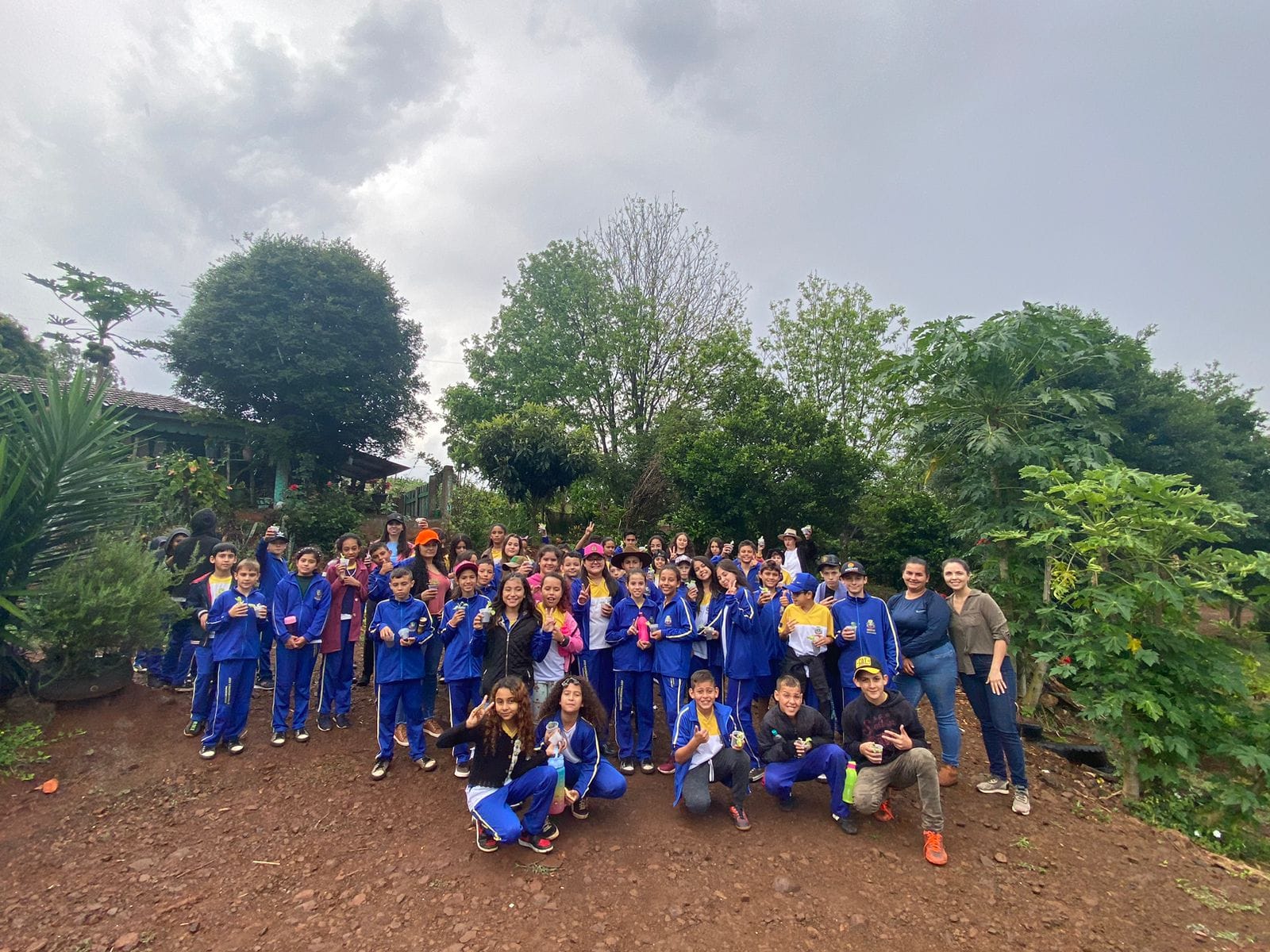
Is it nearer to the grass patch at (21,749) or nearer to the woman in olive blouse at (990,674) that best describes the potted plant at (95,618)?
the grass patch at (21,749)

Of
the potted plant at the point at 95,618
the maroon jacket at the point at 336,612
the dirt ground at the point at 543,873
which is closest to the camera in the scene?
the dirt ground at the point at 543,873

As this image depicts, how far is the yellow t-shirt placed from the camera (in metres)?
4.89

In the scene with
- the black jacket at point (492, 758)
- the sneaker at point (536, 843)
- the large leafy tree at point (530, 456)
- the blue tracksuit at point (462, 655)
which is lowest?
the sneaker at point (536, 843)

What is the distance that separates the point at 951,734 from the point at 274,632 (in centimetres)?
571

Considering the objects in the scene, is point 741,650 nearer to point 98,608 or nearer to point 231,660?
point 231,660

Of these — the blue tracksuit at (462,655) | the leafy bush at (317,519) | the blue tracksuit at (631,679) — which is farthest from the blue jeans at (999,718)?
the leafy bush at (317,519)

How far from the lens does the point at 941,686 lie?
14.8 feet

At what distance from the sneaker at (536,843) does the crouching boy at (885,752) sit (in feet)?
6.63

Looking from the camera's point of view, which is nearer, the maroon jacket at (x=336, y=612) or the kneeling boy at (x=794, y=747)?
the kneeling boy at (x=794, y=747)

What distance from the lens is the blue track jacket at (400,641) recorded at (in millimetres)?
4730

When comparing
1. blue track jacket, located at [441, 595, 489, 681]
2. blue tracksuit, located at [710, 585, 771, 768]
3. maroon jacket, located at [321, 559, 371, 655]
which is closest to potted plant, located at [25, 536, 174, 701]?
maroon jacket, located at [321, 559, 371, 655]

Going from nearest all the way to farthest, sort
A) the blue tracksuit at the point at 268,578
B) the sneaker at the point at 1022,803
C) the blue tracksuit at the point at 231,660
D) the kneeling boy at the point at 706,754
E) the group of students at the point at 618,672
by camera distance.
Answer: the group of students at the point at 618,672, the kneeling boy at the point at 706,754, the sneaker at the point at 1022,803, the blue tracksuit at the point at 231,660, the blue tracksuit at the point at 268,578

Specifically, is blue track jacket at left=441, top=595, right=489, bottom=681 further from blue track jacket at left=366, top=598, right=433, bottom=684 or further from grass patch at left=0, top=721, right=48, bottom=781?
grass patch at left=0, top=721, right=48, bottom=781

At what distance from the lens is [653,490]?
14.5 metres
